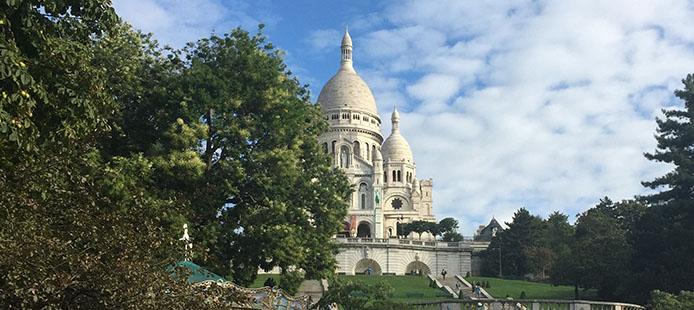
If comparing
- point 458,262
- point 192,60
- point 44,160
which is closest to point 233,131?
point 192,60

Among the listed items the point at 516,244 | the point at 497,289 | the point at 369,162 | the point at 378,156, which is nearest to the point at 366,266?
the point at 516,244

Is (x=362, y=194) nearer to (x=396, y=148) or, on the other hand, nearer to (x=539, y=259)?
(x=396, y=148)

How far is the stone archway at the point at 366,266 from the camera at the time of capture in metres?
72.0

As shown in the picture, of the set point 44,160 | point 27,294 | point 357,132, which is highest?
point 357,132

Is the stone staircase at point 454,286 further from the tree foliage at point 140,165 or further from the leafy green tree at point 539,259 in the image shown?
the tree foliage at point 140,165

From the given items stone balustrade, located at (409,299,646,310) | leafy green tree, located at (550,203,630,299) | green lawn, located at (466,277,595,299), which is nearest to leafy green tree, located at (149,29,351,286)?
stone balustrade, located at (409,299,646,310)

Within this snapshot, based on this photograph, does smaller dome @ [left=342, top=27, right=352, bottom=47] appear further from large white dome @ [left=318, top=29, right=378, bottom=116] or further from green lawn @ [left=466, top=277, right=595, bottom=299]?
green lawn @ [left=466, top=277, right=595, bottom=299]

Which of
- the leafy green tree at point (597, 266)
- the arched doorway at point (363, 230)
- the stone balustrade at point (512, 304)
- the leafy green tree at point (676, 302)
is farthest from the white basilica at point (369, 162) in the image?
the stone balustrade at point (512, 304)

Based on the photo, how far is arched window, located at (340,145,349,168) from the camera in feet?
329

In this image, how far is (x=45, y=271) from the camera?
9539 millimetres

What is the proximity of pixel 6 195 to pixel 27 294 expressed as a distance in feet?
5.61

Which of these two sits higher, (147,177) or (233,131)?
(233,131)

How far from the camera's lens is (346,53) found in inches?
4739

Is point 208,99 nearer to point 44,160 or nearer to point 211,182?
point 211,182
